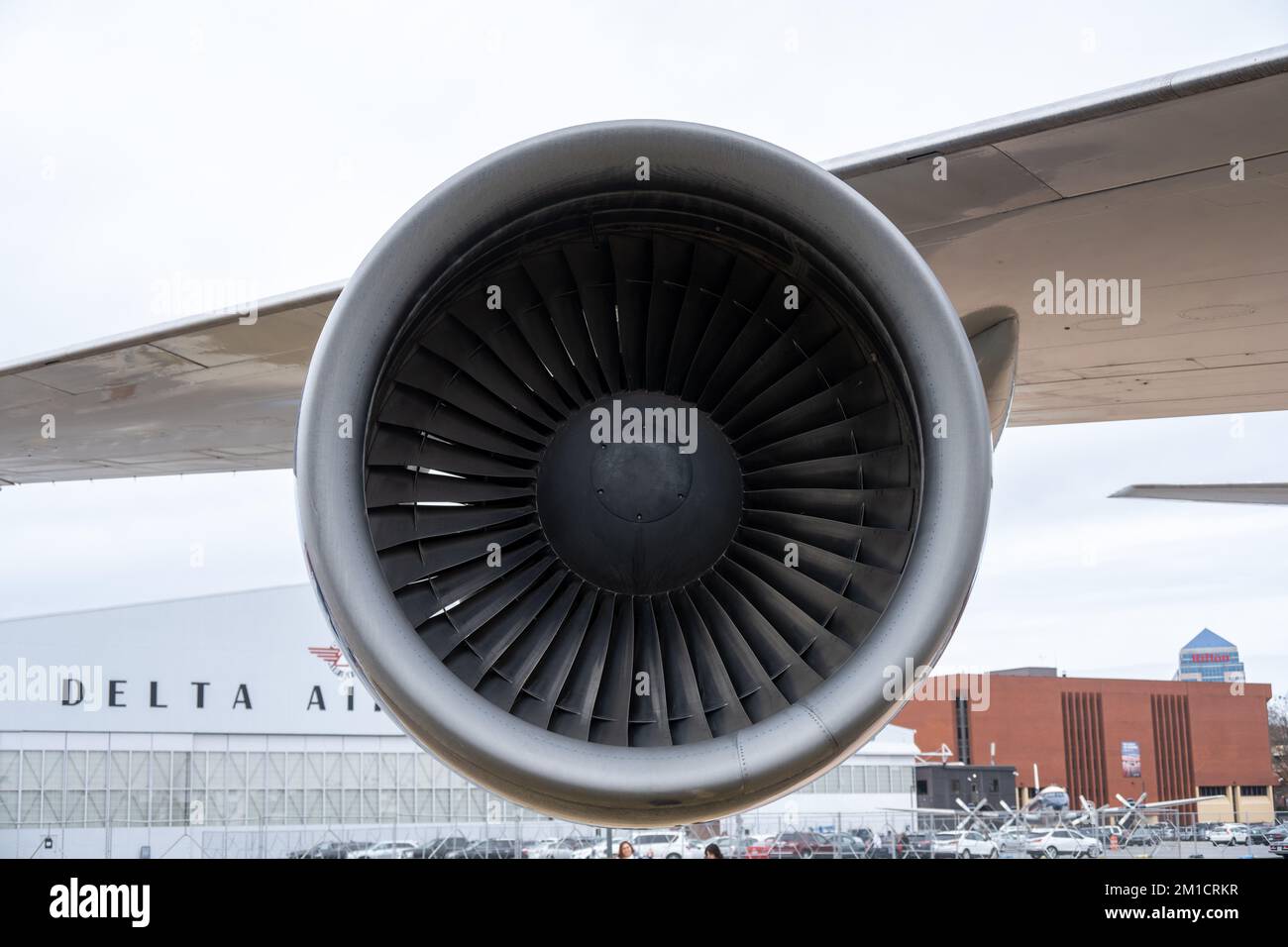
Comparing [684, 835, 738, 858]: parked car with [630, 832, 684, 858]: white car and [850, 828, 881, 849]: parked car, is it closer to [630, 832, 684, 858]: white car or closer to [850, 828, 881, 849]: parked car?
[630, 832, 684, 858]: white car

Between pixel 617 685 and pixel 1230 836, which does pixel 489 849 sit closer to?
pixel 1230 836

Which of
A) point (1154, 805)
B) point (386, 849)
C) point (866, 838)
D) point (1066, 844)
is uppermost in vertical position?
point (1154, 805)

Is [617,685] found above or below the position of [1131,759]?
above

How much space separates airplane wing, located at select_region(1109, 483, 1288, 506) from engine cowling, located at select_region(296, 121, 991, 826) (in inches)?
250

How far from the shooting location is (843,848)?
1118 inches

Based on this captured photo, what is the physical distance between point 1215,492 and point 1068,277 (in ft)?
21.3

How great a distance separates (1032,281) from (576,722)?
6.82ft

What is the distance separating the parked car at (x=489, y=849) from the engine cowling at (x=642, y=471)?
27.2 m

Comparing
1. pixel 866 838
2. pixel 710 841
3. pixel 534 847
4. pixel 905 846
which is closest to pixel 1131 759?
pixel 905 846

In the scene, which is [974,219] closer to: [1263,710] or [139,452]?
[139,452]

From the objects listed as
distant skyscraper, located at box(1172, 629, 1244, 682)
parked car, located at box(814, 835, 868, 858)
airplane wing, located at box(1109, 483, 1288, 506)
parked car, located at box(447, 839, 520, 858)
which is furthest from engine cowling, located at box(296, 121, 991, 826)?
distant skyscraper, located at box(1172, 629, 1244, 682)

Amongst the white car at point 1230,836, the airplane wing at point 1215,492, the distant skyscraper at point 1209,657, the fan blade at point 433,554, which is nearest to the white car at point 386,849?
the white car at point 1230,836

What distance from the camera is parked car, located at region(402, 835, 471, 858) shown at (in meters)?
29.3

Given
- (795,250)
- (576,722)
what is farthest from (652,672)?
(795,250)
